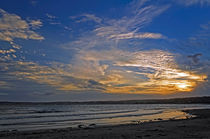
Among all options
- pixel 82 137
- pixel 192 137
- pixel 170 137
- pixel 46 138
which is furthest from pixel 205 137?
pixel 46 138

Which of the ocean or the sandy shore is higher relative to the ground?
the sandy shore

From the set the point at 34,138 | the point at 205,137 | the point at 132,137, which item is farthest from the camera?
the point at 34,138

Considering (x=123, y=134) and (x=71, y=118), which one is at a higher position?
(x=123, y=134)

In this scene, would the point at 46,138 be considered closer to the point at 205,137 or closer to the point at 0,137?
the point at 0,137

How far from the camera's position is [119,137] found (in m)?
13.3

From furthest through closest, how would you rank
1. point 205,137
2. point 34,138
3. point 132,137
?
point 34,138
point 132,137
point 205,137

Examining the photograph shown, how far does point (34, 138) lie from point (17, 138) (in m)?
1.33

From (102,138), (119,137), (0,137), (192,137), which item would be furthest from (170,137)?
(0,137)

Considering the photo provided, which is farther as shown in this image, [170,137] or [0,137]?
[0,137]

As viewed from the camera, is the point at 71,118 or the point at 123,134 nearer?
the point at 123,134

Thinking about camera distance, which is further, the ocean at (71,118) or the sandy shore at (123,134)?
the ocean at (71,118)

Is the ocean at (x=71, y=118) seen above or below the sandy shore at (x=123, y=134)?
below

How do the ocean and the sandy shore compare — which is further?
the ocean

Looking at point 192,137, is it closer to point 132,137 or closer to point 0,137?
point 132,137
